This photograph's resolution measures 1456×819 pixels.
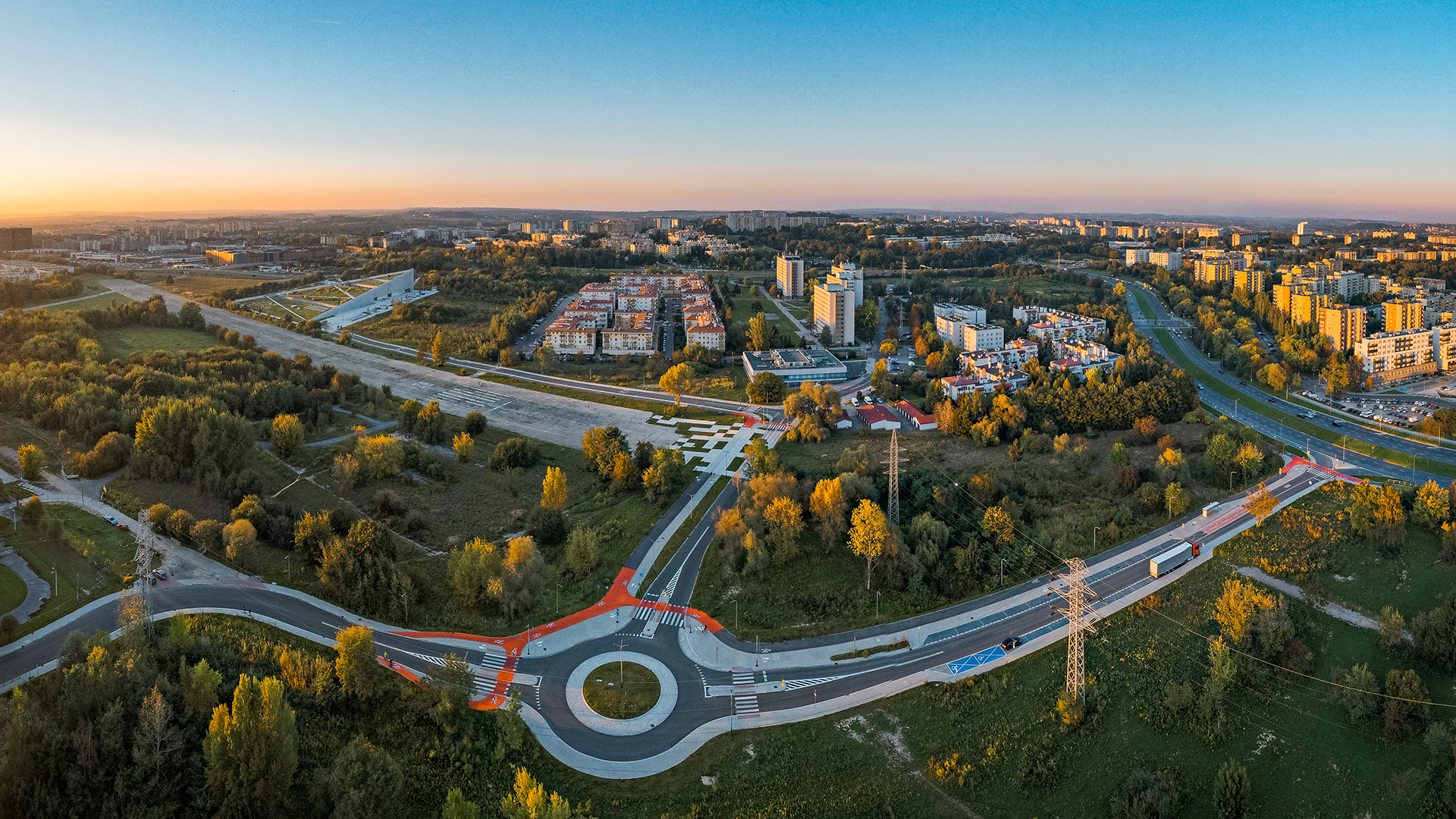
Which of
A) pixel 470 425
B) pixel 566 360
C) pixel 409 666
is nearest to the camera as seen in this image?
pixel 409 666

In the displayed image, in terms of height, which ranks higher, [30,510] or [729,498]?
[30,510]

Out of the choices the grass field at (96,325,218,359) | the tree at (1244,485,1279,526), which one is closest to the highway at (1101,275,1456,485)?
the tree at (1244,485,1279,526)

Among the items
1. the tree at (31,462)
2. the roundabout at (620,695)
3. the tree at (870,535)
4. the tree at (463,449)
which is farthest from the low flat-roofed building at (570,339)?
the roundabout at (620,695)

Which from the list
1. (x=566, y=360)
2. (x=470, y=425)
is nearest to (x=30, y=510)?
(x=470, y=425)

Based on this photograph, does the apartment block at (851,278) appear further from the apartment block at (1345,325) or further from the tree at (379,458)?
the tree at (379,458)

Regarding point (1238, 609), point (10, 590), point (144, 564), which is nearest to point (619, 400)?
point (10, 590)

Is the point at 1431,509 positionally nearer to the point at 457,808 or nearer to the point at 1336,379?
the point at 1336,379

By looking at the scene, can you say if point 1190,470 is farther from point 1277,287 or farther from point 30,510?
point 1277,287

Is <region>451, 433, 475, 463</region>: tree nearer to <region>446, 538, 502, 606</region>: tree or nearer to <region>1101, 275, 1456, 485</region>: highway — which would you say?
<region>446, 538, 502, 606</region>: tree
